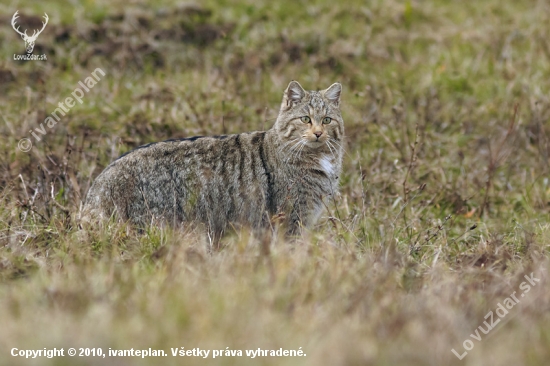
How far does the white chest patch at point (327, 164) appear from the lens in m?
6.00

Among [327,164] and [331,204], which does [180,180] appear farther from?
[331,204]

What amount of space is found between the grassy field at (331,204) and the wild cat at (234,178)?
0.29 meters

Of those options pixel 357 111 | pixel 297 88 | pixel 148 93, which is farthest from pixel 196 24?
pixel 297 88

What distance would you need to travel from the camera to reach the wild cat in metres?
5.79

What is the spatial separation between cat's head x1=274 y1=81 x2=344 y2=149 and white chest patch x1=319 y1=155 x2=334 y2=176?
11cm

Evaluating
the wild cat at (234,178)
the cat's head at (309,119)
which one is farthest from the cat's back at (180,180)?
the cat's head at (309,119)

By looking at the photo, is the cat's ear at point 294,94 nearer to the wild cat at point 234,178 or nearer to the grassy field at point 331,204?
the wild cat at point 234,178

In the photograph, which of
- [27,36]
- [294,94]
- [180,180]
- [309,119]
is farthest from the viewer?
[27,36]

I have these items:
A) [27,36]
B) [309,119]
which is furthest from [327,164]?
[27,36]

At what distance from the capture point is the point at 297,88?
616 cm

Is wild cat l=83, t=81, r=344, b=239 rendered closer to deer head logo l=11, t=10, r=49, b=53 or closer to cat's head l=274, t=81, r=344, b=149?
cat's head l=274, t=81, r=344, b=149

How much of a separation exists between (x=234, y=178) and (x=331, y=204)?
0.97 m

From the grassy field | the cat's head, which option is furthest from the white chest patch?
the grassy field

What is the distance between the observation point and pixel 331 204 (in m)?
6.48
